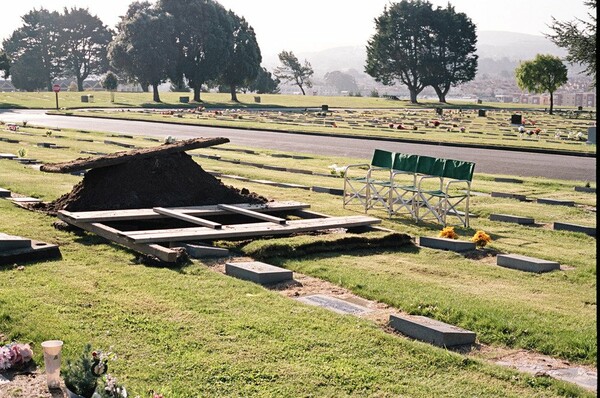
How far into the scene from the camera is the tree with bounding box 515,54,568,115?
80.9 m

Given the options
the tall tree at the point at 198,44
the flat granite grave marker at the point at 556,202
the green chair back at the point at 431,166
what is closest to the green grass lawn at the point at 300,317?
the green chair back at the point at 431,166

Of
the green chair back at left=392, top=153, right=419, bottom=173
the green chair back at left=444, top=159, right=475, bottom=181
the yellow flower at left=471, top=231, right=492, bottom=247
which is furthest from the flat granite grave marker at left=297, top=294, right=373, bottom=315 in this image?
the green chair back at left=392, top=153, right=419, bottom=173

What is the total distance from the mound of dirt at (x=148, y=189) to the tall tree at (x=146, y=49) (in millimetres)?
77296

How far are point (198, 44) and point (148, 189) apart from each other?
268 ft

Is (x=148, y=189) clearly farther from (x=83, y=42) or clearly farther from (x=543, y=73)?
(x=83, y=42)

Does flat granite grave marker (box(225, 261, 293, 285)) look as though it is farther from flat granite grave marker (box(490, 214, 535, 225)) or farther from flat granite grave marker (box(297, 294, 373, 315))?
flat granite grave marker (box(490, 214, 535, 225))

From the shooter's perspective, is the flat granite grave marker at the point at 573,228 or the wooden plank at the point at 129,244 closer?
the wooden plank at the point at 129,244

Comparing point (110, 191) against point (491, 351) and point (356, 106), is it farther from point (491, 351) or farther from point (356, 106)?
point (356, 106)

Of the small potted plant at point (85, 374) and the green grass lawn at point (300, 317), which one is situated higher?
the small potted plant at point (85, 374)

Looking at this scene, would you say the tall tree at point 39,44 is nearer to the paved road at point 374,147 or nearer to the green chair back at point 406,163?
the paved road at point 374,147

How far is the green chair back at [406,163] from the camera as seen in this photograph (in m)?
15.3

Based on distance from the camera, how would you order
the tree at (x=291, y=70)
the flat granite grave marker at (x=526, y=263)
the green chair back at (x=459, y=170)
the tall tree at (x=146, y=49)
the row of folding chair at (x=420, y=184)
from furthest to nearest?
the tree at (x=291, y=70) → the tall tree at (x=146, y=49) → the row of folding chair at (x=420, y=184) → the green chair back at (x=459, y=170) → the flat granite grave marker at (x=526, y=263)

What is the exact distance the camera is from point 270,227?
13133 mm

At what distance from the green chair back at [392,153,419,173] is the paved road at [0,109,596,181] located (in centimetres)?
1039
